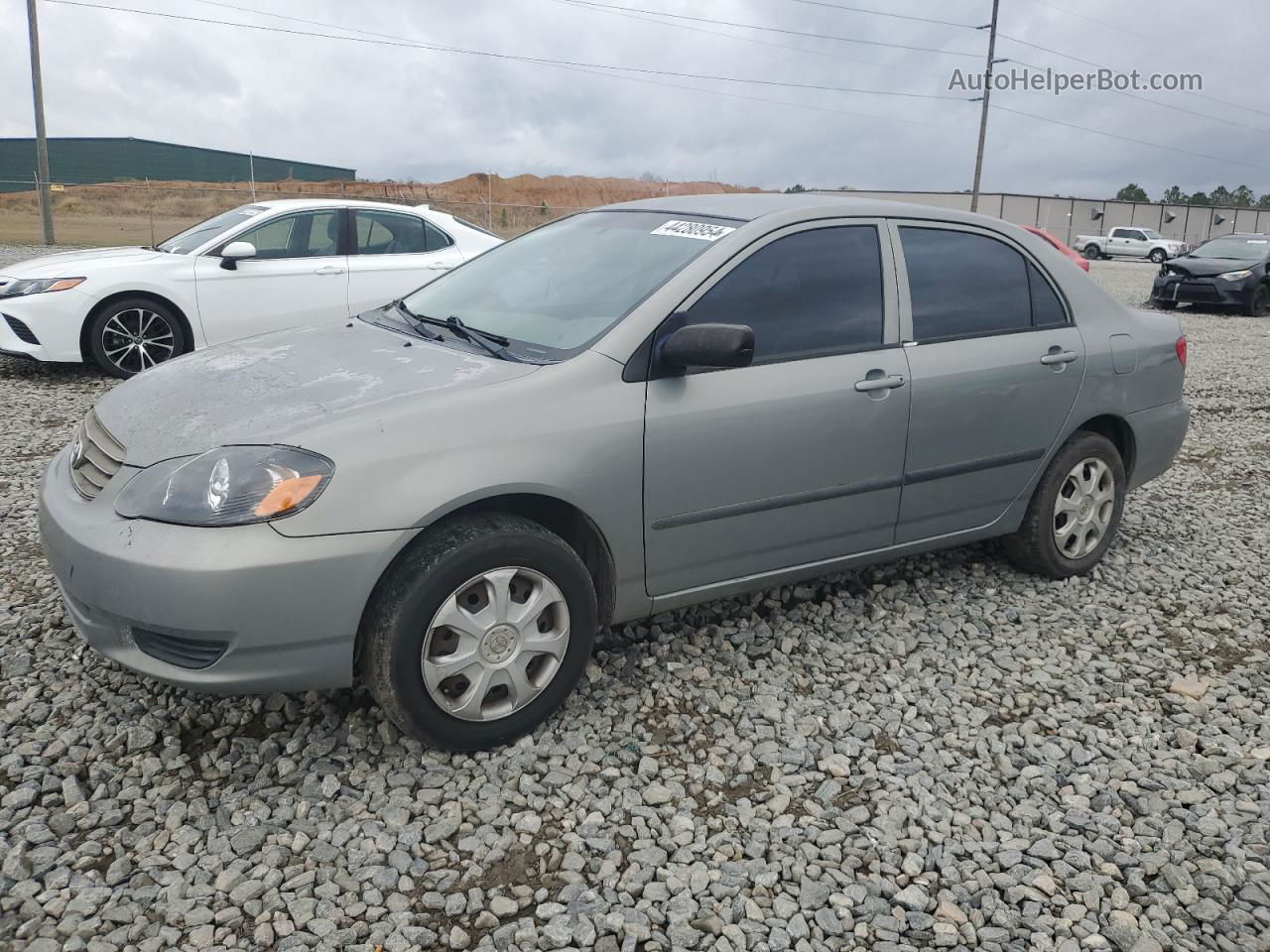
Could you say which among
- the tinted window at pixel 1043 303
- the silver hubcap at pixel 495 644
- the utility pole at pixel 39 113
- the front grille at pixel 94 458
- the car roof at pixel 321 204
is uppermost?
the utility pole at pixel 39 113

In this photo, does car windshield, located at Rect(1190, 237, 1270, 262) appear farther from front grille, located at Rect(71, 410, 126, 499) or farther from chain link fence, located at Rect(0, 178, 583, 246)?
front grille, located at Rect(71, 410, 126, 499)

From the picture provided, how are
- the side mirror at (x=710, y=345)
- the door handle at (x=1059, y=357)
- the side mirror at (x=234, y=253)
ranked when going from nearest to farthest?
the side mirror at (x=710, y=345)
the door handle at (x=1059, y=357)
the side mirror at (x=234, y=253)

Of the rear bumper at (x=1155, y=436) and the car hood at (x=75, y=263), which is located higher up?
the car hood at (x=75, y=263)

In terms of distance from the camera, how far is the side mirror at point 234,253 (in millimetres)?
7934

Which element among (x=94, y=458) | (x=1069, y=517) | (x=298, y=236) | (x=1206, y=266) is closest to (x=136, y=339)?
(x=298, y=236)

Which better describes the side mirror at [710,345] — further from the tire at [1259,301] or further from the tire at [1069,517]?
the tire at [1259,301]

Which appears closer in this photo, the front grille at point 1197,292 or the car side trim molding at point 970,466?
the car side trim molding at point 970,466

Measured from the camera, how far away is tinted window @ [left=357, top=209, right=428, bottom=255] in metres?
8.56

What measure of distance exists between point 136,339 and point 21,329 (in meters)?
0.81

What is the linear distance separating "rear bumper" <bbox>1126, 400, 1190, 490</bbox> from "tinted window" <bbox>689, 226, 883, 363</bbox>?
5.36ft

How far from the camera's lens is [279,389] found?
305cm

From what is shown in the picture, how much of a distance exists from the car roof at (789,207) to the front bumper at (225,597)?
1.83 m

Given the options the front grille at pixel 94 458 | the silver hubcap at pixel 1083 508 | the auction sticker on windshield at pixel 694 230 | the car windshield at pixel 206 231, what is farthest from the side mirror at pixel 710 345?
the car windshield at pixel 206 231

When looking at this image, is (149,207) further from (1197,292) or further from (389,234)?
(1197,292)
